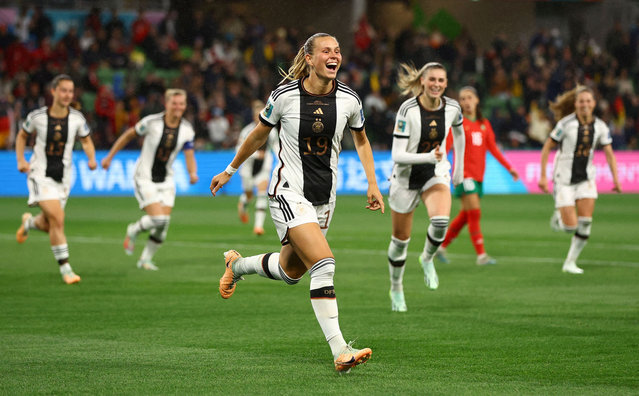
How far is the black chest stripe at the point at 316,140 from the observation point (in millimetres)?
6953

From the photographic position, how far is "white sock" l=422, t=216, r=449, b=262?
959cm

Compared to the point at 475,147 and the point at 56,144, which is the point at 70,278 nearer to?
the point at 56,144


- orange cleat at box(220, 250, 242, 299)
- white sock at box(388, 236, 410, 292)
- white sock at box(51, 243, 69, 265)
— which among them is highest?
orange cleat at box(220, 250, 242, 299)

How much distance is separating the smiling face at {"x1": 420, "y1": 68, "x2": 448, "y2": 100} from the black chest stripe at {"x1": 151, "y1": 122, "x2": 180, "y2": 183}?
456 centimetres

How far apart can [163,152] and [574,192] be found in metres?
5.52

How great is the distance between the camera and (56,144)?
38.7 ft

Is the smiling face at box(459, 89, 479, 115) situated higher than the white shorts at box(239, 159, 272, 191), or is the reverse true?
the smiling face at box(459, 89, 479, 115)

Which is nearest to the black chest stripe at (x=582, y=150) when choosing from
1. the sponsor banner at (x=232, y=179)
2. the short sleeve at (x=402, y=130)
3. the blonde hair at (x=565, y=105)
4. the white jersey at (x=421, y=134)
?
the blonde hair at (x=565, y=105)

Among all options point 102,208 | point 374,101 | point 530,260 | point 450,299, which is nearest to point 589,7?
point 374,101

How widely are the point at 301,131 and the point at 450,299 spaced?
4038 mm

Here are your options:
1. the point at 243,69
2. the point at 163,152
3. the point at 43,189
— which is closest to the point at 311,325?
the point at 43,189

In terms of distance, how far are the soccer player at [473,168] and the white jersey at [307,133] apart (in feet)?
22.8

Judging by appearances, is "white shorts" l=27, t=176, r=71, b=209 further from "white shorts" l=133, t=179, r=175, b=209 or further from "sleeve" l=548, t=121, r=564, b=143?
"sleeve" l=548, t=121, r=564, b=143

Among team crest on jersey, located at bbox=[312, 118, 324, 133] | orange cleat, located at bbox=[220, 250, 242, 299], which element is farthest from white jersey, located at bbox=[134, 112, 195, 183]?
team crest on jersey, located at bbox=[312, 118, 324, 133]
